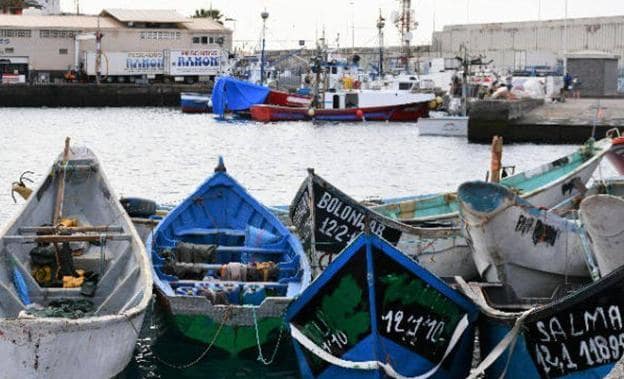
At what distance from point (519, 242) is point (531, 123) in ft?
109

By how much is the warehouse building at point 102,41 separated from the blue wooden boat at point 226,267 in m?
65.4

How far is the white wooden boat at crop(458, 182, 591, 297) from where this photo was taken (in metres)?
14.2

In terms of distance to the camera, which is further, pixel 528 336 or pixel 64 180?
pixel 64 180

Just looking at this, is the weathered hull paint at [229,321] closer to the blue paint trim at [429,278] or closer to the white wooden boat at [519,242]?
the blue paint trim at [429,278]

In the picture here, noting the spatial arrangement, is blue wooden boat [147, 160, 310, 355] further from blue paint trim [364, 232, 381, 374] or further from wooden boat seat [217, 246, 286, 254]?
blue paint trim [364, 232, 381, 374]

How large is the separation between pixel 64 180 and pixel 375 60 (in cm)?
8479

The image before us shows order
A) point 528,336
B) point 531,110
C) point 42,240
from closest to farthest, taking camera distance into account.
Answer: point 528,336 < point 42,240 < point 531,110

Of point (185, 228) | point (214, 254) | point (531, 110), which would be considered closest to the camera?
point (214, 254)

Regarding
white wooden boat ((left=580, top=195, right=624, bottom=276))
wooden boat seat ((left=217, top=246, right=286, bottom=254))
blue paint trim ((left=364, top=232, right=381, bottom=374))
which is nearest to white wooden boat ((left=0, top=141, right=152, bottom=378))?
wooden boat seat ((left=217, top=246, right=286, bottom=254))

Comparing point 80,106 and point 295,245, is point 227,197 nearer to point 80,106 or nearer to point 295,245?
point 295,245

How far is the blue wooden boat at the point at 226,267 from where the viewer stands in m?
14.0

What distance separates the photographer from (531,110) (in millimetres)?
51219

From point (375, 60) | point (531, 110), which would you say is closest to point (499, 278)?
point (531, 110)

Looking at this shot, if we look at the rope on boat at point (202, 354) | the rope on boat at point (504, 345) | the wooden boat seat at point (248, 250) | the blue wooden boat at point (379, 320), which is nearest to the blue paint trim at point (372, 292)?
the blue wooden boat at point (379, 320)
